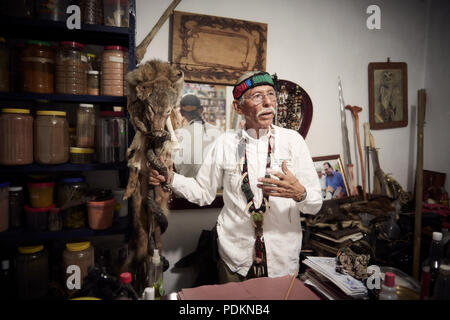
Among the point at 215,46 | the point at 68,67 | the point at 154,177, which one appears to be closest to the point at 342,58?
the point at 215,46

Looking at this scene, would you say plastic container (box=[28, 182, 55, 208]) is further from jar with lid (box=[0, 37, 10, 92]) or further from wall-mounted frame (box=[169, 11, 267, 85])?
wall-mounted frame (box=[169, 11, 267, 85])

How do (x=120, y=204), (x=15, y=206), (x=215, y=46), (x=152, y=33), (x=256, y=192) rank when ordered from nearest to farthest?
1. (x=15, y=206)
2. (x=256, y=192)
3. (x=120, y=204)
4. (x=152, y=33)
5. (x=215, y=46)

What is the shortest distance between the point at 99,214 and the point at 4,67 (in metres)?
1.03

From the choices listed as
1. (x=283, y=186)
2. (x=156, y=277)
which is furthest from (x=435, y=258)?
(x=156, y=277)

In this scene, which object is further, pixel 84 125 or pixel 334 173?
pixel 334 173

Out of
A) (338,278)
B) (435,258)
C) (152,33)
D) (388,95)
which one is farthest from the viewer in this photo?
(388,95)

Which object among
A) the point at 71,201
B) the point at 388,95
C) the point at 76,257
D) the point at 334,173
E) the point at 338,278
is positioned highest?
the point at 388,95

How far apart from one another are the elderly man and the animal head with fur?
15.7 inches

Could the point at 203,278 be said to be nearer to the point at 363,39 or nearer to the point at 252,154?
the point at 252,154


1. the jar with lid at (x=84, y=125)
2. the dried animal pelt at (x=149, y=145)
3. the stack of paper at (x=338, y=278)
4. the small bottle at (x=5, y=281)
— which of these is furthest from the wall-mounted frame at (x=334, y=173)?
the small bottle at (x=5, y=281)

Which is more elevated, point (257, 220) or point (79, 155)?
point (79, 155)

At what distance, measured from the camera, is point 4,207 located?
1.61 metres

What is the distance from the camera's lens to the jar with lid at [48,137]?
5.35 feet

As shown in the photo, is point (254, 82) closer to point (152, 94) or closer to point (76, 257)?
point (152, 94)
